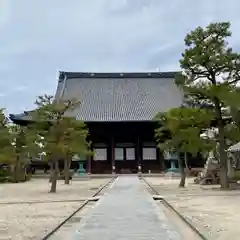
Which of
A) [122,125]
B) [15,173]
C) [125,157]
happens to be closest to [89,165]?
[125,157]

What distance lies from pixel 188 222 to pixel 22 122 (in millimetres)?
42525

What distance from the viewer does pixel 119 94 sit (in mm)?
60406

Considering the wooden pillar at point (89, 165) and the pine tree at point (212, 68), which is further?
the wooden pillar at point (89, 165)

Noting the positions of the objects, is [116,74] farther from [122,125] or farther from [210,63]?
[210,63]

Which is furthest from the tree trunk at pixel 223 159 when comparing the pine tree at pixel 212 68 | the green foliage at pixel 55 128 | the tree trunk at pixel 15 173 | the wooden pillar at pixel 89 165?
the wooden pillar at pixel 89 165

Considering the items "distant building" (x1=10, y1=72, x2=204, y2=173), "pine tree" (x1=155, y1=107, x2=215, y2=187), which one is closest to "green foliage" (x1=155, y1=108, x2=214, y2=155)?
"pine tree" (x1=155, y1=107, x2=215, y2=187)

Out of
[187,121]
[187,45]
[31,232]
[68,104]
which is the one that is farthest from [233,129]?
[31,232]

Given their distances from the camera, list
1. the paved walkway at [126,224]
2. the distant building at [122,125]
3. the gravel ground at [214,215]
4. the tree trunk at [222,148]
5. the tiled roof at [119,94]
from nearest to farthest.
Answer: the paved walkway at [126,224] → the gravel ground at [214,215] → the tree trunk at [222,148] → the distant building at [122,125] → the tiled roof at [119,94]

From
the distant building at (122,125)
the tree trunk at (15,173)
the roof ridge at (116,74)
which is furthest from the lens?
the roof ridge at (116,74)

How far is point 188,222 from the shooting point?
12562 millimetres

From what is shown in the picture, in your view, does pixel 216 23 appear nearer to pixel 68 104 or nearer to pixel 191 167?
pixel 68 104

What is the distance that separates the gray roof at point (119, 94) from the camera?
54719mm

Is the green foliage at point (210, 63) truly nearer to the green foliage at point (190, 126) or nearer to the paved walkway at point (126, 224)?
the green foliage at point (190, 126)

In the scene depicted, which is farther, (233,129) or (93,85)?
(93,85)
